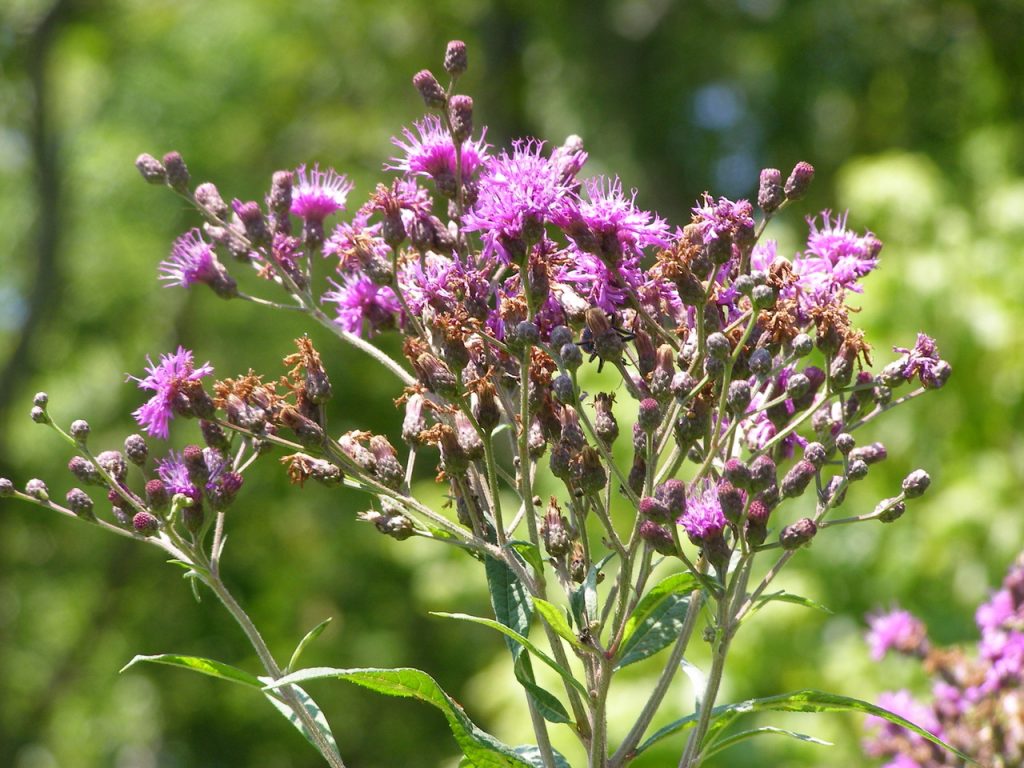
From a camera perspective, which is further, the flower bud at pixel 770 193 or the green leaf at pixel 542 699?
the flower bud at pixel 770 193

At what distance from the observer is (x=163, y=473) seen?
1.73 metres

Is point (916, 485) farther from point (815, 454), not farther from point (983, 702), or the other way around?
point (983, 702)

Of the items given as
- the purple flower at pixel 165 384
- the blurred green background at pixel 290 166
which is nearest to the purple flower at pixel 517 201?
the purple flower at pixel 165 384

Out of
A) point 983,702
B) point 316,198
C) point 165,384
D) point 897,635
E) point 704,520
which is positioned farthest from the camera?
point 897,635

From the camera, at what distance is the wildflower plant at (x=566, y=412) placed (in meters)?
1.48

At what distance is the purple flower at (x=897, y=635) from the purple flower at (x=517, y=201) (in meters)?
1.58

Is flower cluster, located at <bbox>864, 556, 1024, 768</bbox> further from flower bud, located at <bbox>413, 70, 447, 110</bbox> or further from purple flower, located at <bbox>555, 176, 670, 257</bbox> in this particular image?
flower bud, located at <bbox>413, 70, 447, 110</bbox>

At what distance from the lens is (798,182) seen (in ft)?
5.58

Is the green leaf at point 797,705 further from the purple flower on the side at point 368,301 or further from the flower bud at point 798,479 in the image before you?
the purple flower on the side at point 368,301

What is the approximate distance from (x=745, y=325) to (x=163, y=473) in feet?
2.63

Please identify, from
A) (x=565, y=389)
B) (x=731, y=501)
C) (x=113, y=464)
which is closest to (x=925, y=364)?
(x=731, y=501)

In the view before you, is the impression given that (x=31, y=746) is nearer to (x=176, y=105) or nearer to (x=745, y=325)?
(x=176, y=105)

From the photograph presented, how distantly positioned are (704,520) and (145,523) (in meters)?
0.72

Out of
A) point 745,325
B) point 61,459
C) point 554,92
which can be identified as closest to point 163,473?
point 745,325
